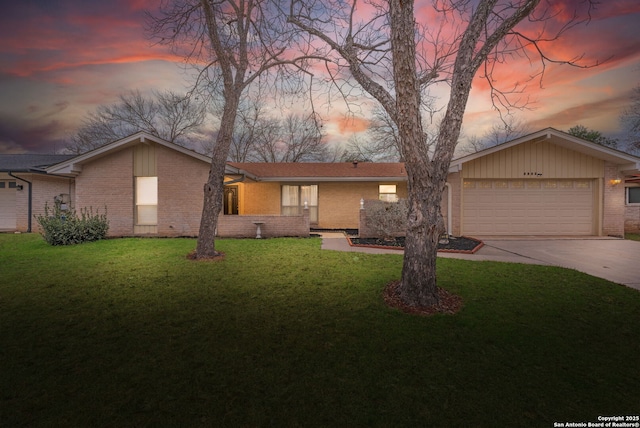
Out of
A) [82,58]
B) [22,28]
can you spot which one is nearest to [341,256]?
[82,58]

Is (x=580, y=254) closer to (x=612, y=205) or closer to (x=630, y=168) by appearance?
(x=612, y=205)

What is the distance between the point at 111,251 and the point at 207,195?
12.0 feet

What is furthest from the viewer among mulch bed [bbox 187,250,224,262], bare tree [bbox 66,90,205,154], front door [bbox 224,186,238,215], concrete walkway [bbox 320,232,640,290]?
bare tree [bbox 66,90,205,154]

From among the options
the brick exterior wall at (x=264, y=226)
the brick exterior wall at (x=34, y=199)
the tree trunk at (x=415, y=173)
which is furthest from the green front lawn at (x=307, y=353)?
the brick exterior wall at (x=34, y=199)

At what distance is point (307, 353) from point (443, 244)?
26.9 ft

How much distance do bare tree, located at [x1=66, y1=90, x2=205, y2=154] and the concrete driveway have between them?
2506cm

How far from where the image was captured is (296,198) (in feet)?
51.3

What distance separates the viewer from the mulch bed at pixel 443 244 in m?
9.09

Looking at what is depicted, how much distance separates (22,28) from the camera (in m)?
10.0

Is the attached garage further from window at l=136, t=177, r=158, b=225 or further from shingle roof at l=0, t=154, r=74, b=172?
shingle roof at l=0, t=154, r=74, b=172

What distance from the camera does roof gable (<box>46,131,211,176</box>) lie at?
36.6 feet

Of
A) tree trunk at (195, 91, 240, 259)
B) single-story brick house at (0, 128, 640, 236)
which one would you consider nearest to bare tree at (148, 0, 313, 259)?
tree trunk at (195, 91, 240, 259)

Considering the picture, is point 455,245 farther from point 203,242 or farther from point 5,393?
point 5,393

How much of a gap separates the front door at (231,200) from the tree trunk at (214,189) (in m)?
7.16
